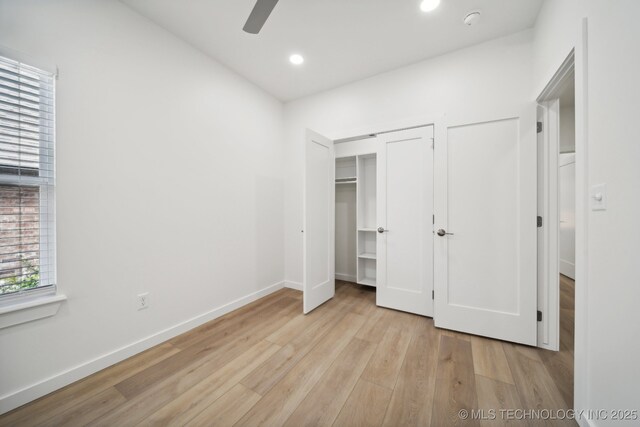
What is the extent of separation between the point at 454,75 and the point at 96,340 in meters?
3.89

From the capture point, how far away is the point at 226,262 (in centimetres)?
263

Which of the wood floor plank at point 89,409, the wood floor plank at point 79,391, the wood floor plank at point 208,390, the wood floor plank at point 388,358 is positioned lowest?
the wood floor plank at point 89,409

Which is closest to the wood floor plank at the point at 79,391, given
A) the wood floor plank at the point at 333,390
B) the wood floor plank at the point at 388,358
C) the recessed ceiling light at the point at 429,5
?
the wood floor plank at the point at 333,390

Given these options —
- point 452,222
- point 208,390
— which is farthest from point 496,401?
point 208,390

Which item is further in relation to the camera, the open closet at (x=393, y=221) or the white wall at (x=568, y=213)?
the white wall at (x=568, y=213)

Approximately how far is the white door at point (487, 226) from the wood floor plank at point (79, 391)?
8.38 feet

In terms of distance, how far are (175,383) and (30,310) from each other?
974 mm

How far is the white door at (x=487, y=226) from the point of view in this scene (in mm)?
1957

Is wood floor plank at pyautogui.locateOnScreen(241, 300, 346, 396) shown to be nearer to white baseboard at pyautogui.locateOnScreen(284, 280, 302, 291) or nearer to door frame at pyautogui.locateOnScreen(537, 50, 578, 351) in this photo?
white baseboard at pyautogui.locateOnScreen(284, 280, 302, 291)

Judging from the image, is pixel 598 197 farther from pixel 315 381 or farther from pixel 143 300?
pixel 143 300

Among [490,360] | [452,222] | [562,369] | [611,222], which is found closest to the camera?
[611,222]

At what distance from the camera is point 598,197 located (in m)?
1.09

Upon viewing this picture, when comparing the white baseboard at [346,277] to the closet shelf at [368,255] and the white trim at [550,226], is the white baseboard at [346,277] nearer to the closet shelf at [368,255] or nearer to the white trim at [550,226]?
the closet shelf at [368,255]

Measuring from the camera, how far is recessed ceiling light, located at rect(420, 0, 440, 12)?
1.80 meters
